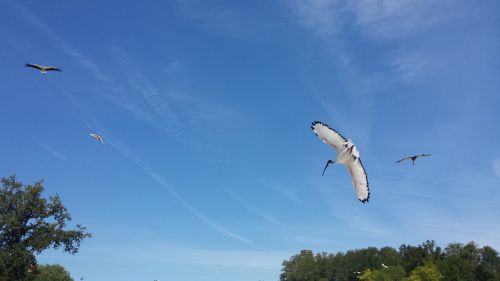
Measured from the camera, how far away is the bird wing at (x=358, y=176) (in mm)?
16297

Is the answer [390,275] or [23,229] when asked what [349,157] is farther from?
[390,275]

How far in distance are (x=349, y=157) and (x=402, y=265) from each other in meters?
90.0

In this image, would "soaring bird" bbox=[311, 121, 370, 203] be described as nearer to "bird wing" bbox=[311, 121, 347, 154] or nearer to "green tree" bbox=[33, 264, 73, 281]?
"bird wing" bbox=[311, 121, 347, 154]

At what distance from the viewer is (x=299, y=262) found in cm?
13888

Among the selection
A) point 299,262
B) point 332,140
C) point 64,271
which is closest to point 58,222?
point 332,140

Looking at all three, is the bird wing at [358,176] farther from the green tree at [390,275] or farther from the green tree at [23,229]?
the green tree at [390,275]

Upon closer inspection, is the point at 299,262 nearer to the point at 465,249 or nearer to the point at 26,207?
the point at 465,249

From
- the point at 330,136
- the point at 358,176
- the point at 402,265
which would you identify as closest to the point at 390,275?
the point at 402,265

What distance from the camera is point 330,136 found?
1680 cm

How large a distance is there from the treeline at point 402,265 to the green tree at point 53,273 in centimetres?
4841

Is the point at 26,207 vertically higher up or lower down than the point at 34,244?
higher up

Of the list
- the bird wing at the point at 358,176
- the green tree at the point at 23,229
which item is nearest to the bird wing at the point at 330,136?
the bird wing at the point at 358,176

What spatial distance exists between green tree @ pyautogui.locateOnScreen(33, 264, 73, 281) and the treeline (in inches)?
1906

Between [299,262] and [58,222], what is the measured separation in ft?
327
